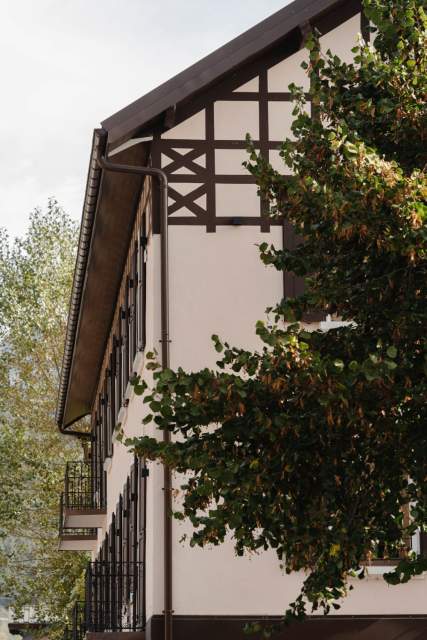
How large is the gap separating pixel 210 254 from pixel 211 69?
2.10m

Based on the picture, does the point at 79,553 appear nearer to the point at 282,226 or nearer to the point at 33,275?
the point at 33,275

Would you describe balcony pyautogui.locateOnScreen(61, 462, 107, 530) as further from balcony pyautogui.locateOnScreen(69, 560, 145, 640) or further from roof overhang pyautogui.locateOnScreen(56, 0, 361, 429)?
balcony pyautogui.locateOnScreen(69, 560, 145, 640)

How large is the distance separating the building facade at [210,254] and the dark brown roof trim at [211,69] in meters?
0.01

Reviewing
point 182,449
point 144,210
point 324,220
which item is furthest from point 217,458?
point 144,210

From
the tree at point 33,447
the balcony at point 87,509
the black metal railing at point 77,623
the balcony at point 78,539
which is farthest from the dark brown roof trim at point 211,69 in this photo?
the tree at point 33,447

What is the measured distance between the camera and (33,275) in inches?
1629

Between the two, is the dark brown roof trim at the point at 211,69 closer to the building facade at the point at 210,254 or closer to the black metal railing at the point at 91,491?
the building facade at the point at 210,254

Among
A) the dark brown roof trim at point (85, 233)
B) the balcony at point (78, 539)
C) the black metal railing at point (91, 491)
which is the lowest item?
the balcony at point (78, 539)

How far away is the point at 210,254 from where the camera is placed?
56.2 ft

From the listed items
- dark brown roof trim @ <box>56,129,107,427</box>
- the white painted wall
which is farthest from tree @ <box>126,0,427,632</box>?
dark brown roof trim @ <box>56,129,107,427</box>

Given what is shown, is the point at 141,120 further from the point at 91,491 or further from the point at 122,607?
the point at 91,491

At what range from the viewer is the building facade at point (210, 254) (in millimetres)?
16312

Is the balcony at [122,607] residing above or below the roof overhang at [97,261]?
below

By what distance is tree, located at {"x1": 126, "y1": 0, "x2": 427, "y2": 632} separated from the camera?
10.6m
